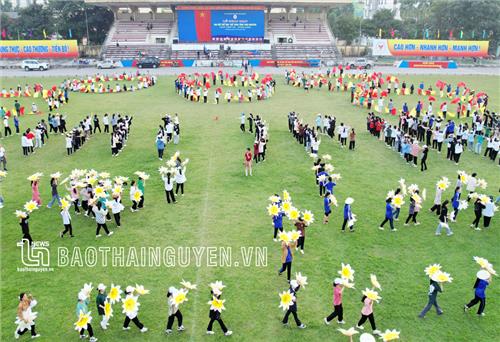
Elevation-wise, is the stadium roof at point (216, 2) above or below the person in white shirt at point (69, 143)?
above

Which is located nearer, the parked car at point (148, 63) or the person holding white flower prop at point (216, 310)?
the person holding white flower prop at point (216, 310)

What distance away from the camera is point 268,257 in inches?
442

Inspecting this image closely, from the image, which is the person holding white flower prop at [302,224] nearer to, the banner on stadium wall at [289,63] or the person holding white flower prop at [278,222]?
the person holding white flower prop at [278,222]

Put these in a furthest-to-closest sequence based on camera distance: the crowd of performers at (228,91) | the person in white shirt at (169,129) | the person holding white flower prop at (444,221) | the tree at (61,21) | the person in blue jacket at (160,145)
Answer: the tree at (61,21), the crowd of performers at (228,91), the person in white shirt at (169,129), the person in blue jacket at (160,145), the person holding white flower prop at (444,221)

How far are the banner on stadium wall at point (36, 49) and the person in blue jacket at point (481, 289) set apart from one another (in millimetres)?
54820

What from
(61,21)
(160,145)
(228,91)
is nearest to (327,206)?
(160,145)

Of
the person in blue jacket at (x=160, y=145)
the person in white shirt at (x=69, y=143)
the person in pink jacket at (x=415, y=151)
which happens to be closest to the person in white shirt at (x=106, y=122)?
the person in white shirt at (x=69, y=143)

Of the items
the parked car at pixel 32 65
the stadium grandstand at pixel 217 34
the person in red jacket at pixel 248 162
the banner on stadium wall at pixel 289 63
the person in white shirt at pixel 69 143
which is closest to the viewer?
the person in red jacket at pixel 248 162

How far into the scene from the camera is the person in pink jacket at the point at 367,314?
8.25m

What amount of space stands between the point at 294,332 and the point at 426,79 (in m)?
38.8

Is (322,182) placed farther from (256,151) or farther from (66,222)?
(66,222)

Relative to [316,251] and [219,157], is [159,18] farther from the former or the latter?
[316,251]

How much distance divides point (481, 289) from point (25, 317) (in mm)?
8782

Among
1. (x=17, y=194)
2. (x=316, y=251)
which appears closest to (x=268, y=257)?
(x=316, y=251)
